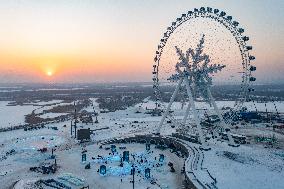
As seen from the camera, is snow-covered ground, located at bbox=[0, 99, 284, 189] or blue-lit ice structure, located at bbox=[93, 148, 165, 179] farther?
blue-lit ice structure, located at bbox=[93, 148, 165, 179]

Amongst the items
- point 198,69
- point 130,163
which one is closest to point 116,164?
point 130,163

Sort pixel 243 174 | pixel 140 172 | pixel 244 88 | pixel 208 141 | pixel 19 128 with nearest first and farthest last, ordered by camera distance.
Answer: pixel 243 174 → pixel 140 172 → pixel 244 88 → pixel 208 141 → pixel 19 128

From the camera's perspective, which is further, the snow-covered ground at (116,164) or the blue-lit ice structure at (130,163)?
the blue-lit ice structure at (130,163)

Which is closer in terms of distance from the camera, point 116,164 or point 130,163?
point 116,164

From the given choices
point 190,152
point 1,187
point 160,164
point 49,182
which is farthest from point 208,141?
point 1,187

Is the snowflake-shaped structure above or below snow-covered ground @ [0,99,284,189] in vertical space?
above

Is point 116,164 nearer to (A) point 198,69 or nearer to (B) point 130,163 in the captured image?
(B) point 130,163

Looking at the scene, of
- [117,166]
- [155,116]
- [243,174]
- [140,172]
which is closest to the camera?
[243,174]

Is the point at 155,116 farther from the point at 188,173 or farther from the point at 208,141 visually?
the point at 188,173

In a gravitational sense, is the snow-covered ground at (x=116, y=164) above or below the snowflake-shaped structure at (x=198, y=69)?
below

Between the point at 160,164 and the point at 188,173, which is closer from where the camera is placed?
the point at 188,173

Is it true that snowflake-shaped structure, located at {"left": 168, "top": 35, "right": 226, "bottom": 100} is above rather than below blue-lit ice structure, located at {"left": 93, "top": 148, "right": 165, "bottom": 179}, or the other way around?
above
